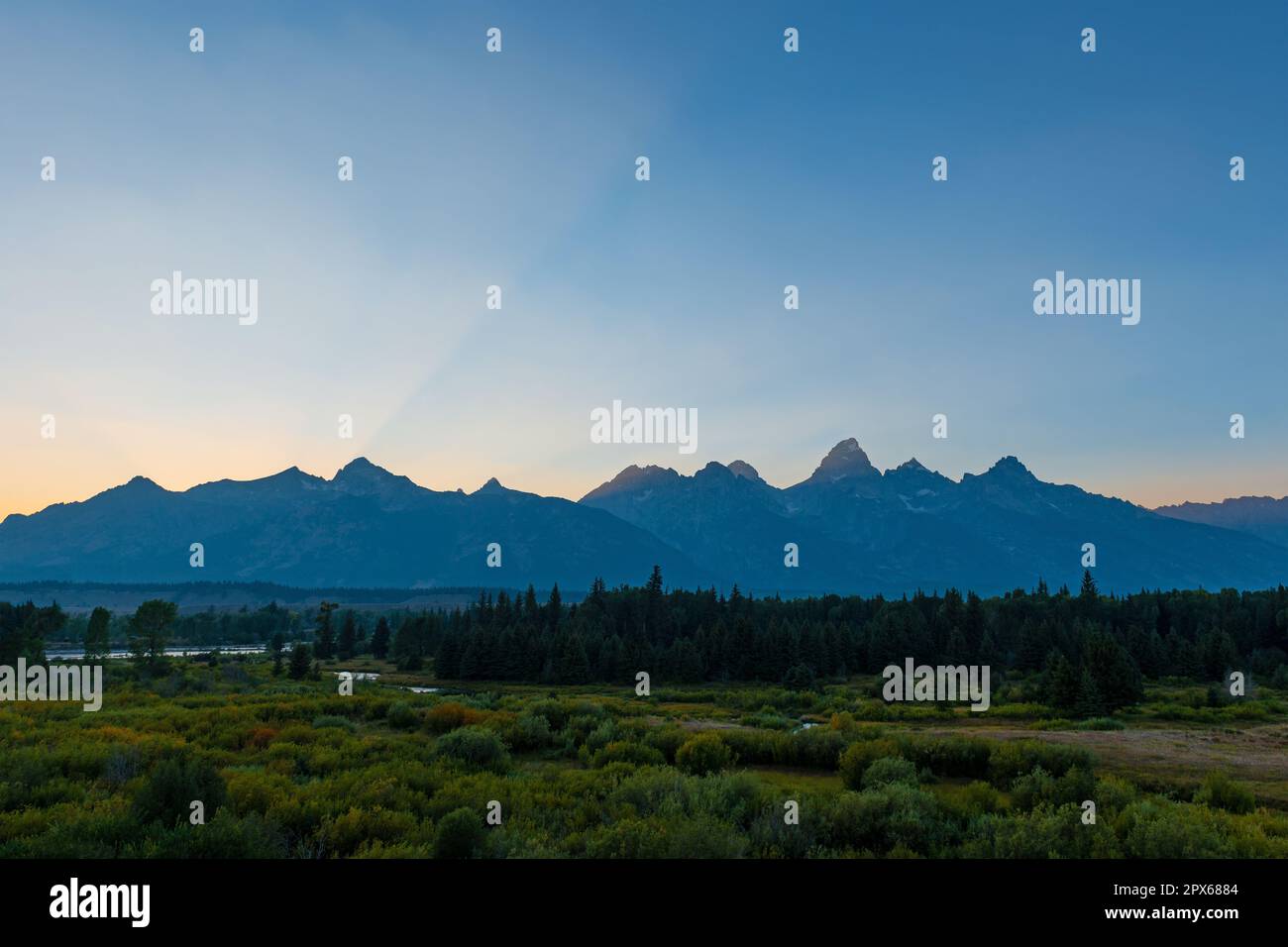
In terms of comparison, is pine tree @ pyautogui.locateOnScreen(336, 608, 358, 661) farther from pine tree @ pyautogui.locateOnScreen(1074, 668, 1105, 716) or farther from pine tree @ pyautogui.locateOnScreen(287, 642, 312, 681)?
pine tree @ pyautogui.locateOnScreen(1074, 668, 1105, 716)

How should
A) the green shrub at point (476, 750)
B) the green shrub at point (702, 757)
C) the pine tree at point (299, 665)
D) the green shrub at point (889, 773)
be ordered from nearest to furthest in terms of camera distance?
the green shrub at point (889, 773)
the green shrub at point (476, 750)
the green shrub at point (702, 757)
the pine tree at point (299, 665)

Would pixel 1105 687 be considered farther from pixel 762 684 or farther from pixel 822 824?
pixel 822 824

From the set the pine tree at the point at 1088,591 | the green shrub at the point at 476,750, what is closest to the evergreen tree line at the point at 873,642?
the pine tree at the point at 1088,591

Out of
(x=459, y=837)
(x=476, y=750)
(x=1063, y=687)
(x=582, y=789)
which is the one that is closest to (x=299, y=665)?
(x=476, y=750)

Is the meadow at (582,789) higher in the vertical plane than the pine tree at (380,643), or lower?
higher

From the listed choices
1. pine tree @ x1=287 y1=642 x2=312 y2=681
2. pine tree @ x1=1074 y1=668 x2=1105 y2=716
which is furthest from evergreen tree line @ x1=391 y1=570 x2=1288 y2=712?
pine tree @ x1=1074 y1=668 x2=1105 y2=716

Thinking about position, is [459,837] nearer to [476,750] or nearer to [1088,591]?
[476,750]

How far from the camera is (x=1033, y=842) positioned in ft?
43.3

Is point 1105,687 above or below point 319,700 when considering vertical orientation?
below

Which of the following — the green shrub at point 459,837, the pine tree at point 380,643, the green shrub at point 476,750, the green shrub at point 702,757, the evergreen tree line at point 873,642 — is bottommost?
the pine tree at point 380,643

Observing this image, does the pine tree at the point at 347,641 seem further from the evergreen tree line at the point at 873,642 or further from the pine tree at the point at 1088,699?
the pine tree at the point at 1088,699

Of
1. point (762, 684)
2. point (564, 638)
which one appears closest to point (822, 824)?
point (762, 684)
